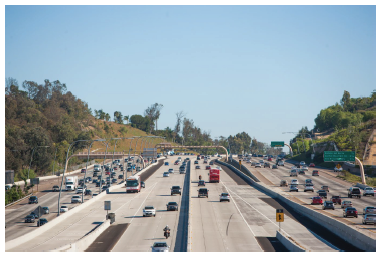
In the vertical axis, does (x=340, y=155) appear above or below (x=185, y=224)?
above

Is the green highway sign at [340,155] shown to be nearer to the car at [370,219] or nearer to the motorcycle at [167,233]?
the car at [370,219]

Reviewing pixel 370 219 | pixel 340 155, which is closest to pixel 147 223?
pixel 370 219

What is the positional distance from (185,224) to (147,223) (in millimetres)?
4527

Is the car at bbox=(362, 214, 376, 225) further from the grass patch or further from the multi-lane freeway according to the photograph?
the grass patch

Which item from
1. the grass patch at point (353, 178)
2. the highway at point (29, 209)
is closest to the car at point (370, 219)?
the highway at point (29, 209)

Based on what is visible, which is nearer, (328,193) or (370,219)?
(370,219)

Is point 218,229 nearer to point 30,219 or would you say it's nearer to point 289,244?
point 289,244

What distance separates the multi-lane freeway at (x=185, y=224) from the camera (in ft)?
135

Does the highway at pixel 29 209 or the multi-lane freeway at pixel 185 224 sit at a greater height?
the multi-lane freeway at pixel 185 224

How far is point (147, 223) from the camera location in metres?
55.2

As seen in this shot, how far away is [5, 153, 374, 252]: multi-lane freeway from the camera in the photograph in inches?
1618
